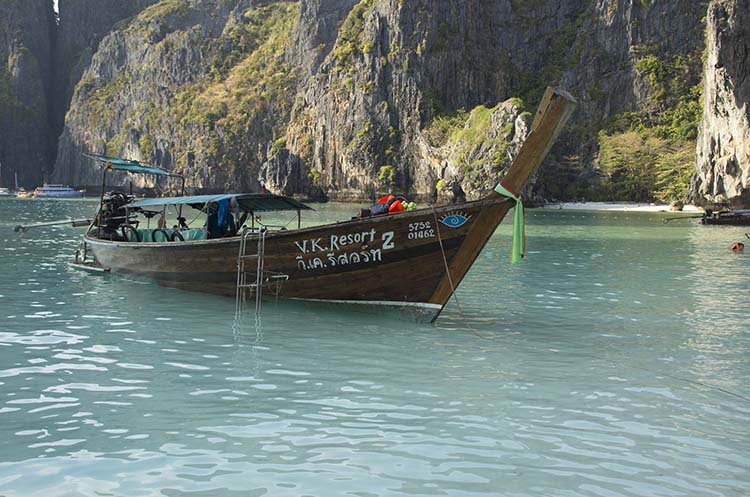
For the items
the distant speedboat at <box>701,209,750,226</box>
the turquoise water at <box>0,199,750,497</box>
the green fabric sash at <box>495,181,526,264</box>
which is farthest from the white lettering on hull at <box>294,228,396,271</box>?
the distant speedboat at <box>701,209,750,226</box>

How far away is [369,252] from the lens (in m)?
14.6

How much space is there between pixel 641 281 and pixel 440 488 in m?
17.4

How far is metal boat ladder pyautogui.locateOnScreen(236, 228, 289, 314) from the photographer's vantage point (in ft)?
51.5

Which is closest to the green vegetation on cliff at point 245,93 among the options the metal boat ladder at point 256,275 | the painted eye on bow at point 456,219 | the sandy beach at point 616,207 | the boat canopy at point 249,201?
the sandy beach at point 616,207

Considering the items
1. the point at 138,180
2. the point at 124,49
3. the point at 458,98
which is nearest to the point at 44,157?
the point at 124,49

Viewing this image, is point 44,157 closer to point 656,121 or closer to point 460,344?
point 656,121

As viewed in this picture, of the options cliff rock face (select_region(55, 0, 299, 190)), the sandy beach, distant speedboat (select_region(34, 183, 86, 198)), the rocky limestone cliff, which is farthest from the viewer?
cliff rock face (select_region(55, 0, 299, 190))

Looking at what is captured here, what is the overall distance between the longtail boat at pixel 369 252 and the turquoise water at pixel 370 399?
1.82 ft

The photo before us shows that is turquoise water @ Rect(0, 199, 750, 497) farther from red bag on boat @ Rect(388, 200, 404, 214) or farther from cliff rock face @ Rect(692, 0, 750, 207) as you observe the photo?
cliff rock face @ Rect(692, 0, 750, 207)

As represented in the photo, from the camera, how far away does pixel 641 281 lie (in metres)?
22.3

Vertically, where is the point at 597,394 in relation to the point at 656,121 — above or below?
below

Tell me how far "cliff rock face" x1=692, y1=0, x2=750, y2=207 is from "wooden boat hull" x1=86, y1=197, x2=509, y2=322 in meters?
61.3

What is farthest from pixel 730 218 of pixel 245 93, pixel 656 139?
pixel 245 93

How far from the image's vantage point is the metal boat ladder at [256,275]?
15.7 m
